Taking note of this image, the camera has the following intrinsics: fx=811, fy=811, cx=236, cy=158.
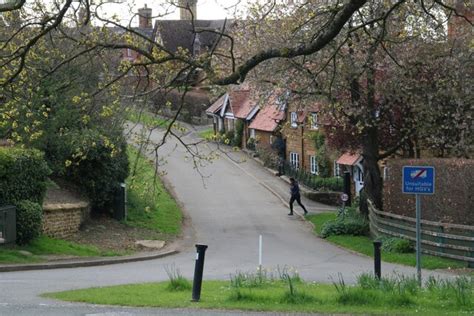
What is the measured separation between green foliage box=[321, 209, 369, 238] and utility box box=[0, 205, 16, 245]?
1304cm

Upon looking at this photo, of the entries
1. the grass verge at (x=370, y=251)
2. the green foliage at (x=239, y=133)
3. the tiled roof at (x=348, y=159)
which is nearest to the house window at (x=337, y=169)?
the tiled roof at (x=348, y=159)

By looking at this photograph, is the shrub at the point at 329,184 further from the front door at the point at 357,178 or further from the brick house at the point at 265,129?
the brick house at the point at 265,129

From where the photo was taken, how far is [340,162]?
139ft

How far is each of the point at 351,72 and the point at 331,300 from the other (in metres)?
15.5

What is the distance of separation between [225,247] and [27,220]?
26.7 ft

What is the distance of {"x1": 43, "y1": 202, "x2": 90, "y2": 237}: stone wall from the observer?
89.5ft

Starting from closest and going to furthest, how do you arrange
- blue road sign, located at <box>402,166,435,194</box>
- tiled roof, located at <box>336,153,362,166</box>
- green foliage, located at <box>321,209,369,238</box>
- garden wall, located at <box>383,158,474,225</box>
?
1. blue road sign, located at <box>402,166,435,194</box>
2. garden wall, located at <box>383,158,474,225</box>
3. green foliage, located at <box>321,209,369,238</box>
4. tiled roof, located at <box>336,153,362,166</box>

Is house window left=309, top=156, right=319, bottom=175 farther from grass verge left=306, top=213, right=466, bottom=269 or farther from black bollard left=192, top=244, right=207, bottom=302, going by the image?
black bollard left=192, top=244, right=207, bottom=302

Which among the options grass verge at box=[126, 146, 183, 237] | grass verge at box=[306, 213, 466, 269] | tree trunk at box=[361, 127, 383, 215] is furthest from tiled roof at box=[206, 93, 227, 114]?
tree trunk at box=[361, 127, 383, 215]

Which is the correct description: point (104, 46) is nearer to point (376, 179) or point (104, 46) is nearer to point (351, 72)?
point (351, 72)

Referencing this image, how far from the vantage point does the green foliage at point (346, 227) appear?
32.0 metres

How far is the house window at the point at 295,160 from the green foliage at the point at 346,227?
17.4m

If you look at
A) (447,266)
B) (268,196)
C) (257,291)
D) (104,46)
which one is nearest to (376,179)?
(447,266)

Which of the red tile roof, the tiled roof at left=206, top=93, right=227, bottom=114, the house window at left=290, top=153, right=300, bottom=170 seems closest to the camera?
the house window at left=290, top=153, right=300, bottom=170
